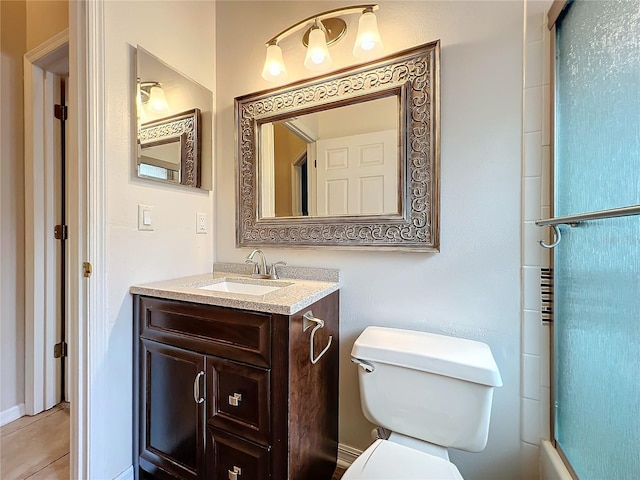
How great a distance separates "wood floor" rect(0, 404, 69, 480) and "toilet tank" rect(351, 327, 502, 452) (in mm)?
1477

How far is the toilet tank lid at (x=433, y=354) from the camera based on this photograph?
86cm

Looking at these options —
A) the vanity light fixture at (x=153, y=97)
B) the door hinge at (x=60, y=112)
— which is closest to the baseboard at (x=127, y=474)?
the vanity light fixture at (x=153, y=97)

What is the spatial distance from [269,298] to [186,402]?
56cm

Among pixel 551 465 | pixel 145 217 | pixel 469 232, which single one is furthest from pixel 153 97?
pixel 551 465

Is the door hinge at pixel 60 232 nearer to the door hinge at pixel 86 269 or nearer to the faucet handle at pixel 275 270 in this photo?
the door hinge at pixel 86 269

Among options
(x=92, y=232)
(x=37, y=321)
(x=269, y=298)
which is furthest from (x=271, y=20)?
(x=37, y=321)

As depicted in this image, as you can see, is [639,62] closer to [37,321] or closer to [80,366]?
[80,366]

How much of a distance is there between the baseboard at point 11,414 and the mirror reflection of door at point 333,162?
1.87 m

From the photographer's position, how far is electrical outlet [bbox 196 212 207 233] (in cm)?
155

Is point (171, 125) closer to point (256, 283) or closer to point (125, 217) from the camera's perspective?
point (125, 217)

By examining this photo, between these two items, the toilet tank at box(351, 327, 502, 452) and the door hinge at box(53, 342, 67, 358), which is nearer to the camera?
the toilet tank at box(351, 327, 502, 452)

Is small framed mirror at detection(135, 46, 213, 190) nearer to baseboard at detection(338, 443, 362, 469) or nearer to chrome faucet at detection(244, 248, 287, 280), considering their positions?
chrome faucet at detection(244, 248, 287, 280)

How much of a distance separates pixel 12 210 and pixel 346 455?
2286mm

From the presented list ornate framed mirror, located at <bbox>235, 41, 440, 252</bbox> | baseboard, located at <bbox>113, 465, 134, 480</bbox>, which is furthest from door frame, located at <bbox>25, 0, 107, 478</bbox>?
ornate framed mirror, located at <bbox>235, 41, 440, 252</bbox>
